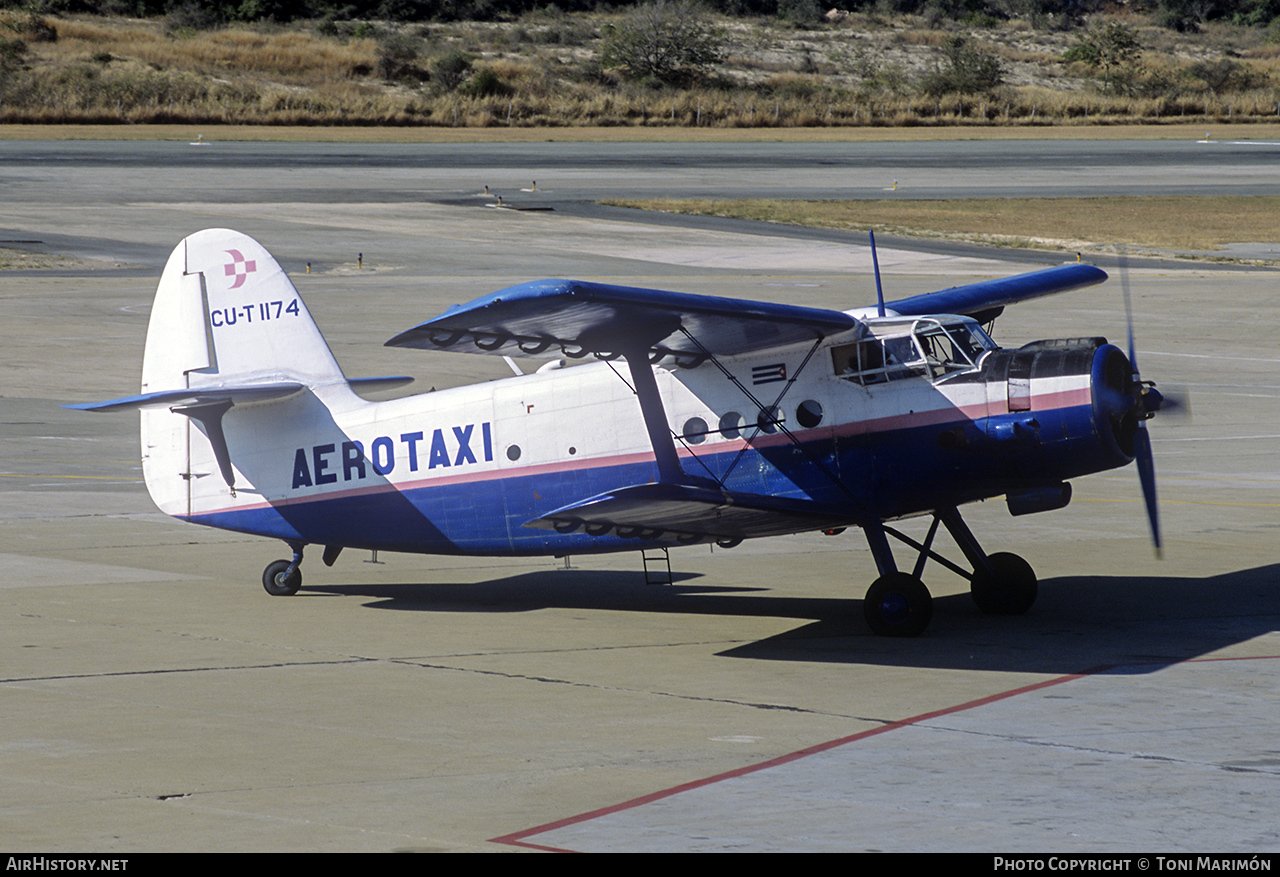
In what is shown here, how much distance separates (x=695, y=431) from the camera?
46.4ft

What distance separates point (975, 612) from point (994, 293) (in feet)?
11.2

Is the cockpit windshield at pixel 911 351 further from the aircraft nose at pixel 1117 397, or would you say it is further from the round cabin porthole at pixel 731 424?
the aircraft nose at pixel 1117 397

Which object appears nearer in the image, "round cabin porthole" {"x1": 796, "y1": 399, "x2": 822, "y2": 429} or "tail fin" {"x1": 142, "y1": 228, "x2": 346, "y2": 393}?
"round cabin porthole" {"x1": 796, "y1": 399, "x2": 822, "y2": 429}

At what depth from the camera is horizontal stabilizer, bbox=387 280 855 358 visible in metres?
11.3

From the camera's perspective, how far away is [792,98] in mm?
100750

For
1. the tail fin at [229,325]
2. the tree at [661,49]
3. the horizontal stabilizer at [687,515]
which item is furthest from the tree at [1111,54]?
the horizontal stabilizer at [687,515]

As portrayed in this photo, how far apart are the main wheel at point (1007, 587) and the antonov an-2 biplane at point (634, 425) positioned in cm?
2

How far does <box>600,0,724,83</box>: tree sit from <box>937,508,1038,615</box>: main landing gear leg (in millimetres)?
90717

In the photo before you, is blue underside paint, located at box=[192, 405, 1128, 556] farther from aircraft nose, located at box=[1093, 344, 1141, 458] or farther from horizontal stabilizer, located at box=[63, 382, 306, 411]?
horizontal stabilizer, located at box=[63, 382, 306, 411]

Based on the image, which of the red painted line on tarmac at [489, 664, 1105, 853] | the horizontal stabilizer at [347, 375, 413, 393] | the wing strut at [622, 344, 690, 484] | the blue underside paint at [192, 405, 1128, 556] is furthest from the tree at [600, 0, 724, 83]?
the red painted line on tarmac at [489, 664, 1105, 853]

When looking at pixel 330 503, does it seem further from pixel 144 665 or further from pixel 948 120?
pixel 948 120

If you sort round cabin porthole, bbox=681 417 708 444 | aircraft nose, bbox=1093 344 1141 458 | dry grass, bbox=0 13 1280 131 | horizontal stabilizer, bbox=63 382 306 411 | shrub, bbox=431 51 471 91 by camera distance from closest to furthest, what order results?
1. aircraft nose, bbox=1093 344 1141 458
2. round cabin porthole, bbox=681 417 708 444
3. horizontal stabilizer, bbox=63 382 306 411
4. dry grass, bbox=0 13 1280 131
5. shrub, bbox=431 51 471 91

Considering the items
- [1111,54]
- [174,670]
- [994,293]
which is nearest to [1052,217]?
[994,293]

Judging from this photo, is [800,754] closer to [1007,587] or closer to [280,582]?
[1007,587]
